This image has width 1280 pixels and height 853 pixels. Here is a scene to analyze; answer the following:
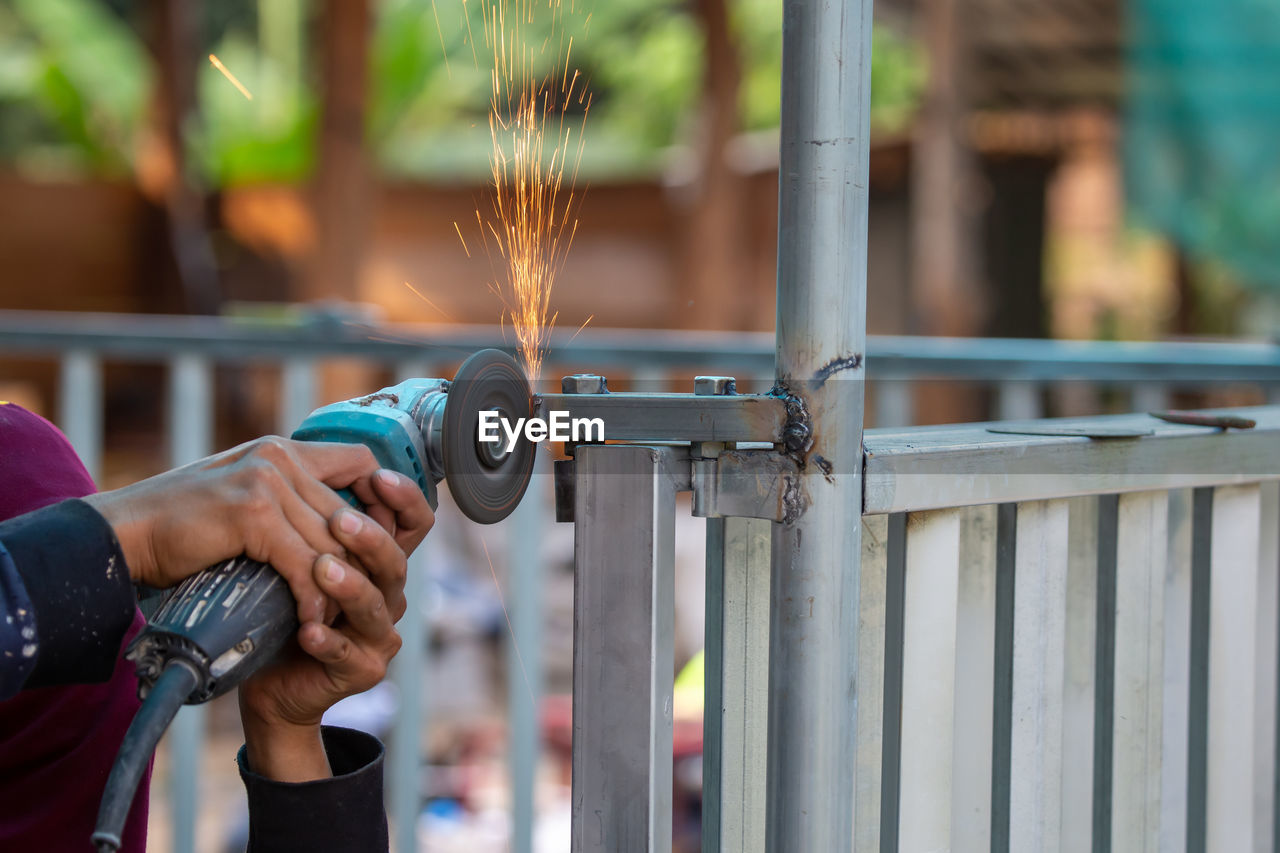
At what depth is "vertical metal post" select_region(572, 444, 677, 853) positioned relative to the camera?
853 millimetres

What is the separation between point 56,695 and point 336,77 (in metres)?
4.34

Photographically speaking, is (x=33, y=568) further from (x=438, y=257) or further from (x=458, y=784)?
(x=438, y=257)

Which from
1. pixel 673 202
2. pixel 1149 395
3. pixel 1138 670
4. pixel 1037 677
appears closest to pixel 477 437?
pixel 1037 677

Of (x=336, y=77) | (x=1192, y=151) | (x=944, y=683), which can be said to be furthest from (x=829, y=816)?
(x=1192, y=151)

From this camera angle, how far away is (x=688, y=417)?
84 centimetres

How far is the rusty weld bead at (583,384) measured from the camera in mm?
881

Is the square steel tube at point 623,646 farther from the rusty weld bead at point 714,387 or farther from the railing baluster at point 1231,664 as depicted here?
the railing baluster at point 1231,664

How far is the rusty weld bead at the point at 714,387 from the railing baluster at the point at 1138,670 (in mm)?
439

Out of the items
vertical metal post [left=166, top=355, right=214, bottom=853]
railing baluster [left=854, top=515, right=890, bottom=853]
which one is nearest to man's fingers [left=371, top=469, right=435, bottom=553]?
railing baluster [left=854, top=515, right=890, bottom=853]

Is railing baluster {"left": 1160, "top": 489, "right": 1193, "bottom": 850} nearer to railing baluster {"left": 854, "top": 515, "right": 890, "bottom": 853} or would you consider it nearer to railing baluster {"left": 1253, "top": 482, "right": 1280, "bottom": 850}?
railing baluster {"left": 1253, "top": 482, "right": 1280, "bottom": 850}

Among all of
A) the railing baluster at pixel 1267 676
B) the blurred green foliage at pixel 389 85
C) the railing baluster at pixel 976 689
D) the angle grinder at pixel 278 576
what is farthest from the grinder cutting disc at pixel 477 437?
the blurred green foliage at pixel 389 85

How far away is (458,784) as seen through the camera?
3936 millimetres

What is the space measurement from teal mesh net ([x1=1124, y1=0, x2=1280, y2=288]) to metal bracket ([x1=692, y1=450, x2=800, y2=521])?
5.68 metres

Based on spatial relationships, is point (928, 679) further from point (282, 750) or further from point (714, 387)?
point (282, 750)
